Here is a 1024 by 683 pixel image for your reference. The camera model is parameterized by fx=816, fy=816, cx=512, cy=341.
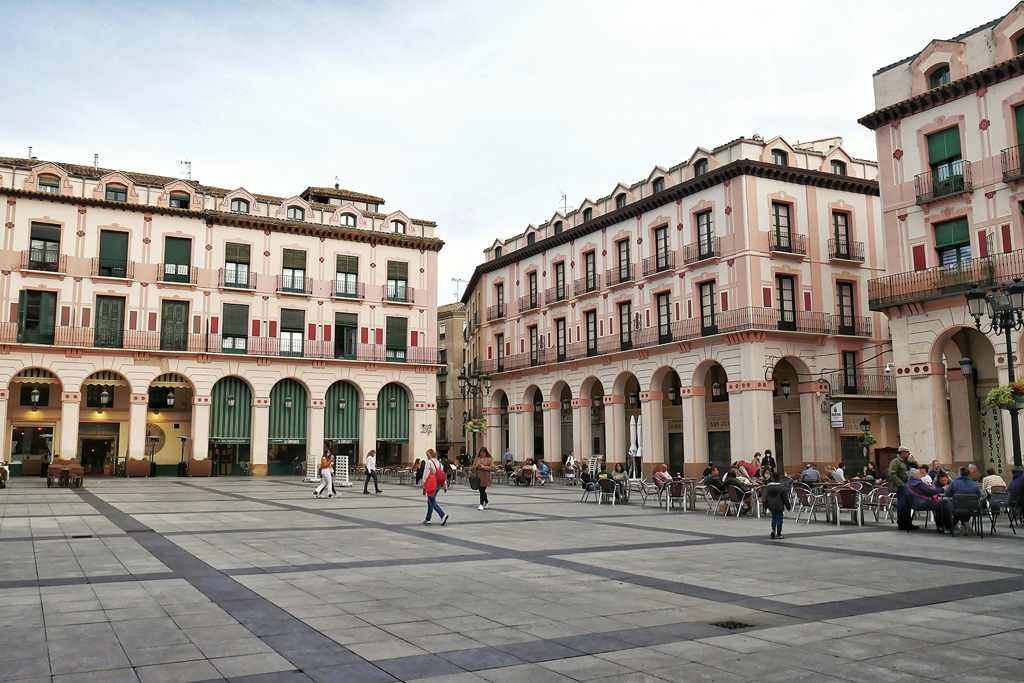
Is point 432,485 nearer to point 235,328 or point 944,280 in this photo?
point 944,280

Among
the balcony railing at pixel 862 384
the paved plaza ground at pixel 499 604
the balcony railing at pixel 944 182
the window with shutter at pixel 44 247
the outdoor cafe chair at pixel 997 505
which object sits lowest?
the paved plaza ground at pixel 499 604

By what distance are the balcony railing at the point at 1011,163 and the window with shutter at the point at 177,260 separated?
35.0 m

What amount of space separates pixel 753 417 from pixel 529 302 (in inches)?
714

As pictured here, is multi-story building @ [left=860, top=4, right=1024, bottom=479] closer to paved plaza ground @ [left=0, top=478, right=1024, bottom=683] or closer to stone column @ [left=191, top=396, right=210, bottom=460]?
paved plaza ground @ [left=0, top=478, right=1024, bottom=683]

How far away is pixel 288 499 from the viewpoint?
23.8m

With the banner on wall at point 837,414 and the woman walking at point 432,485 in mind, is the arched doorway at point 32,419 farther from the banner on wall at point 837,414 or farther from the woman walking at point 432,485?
the banner on wall at point 837,414

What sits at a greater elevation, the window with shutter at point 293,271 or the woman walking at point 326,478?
the window with shutter at point 293,271

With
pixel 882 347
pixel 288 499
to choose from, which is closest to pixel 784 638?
pixel 288 499

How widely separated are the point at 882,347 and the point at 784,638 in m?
32.3

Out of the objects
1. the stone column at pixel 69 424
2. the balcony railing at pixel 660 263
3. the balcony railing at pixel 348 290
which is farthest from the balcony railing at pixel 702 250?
the stone column at pixel 69 424

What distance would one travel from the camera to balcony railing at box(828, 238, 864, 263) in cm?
3591

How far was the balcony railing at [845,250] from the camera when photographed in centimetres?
3591

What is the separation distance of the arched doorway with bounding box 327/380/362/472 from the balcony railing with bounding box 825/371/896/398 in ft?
78.9

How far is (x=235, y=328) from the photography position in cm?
4172
